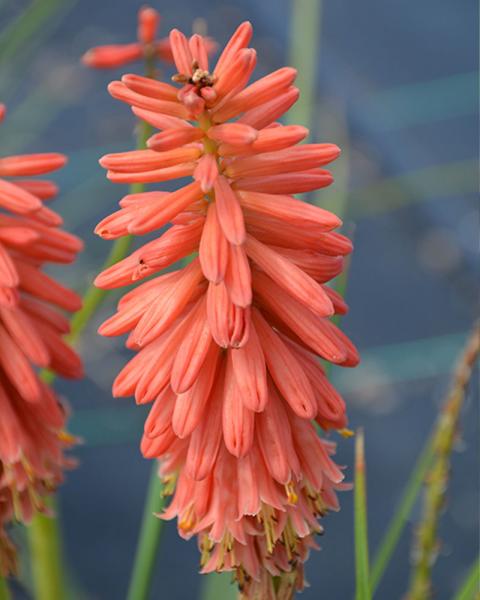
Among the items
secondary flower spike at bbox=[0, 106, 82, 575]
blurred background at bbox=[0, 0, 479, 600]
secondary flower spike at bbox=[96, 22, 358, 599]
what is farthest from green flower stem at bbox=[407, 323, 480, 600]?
blurred background at bbox=[0, 0, 479, 600]

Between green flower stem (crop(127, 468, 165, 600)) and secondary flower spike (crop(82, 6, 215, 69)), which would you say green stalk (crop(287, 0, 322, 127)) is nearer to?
secondary flower spike (crop(82, 6, 215, 69))

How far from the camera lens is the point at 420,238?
2.78 meters

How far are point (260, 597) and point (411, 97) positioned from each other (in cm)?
256

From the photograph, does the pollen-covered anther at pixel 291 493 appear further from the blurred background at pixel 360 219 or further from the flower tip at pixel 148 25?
the blurred background at pixel 360 219

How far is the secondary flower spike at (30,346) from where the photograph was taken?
674 millimetres

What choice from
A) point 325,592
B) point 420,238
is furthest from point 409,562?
point 420,238

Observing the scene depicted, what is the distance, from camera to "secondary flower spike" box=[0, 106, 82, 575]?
67 cm

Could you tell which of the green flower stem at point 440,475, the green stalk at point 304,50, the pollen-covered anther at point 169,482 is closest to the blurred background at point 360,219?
the green stalk at point 304,50

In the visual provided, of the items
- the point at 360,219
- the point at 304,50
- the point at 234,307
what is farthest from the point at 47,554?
the point at 360,219

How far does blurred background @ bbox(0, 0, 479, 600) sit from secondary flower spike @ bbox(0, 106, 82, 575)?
0.68 m

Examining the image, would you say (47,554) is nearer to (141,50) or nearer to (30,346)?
(30,346)

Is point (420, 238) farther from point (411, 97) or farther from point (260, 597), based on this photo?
point (260, 597)

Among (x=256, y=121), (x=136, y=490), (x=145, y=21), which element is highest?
(x=145, y=21)

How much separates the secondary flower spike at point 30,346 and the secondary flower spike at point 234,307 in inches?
3.2
